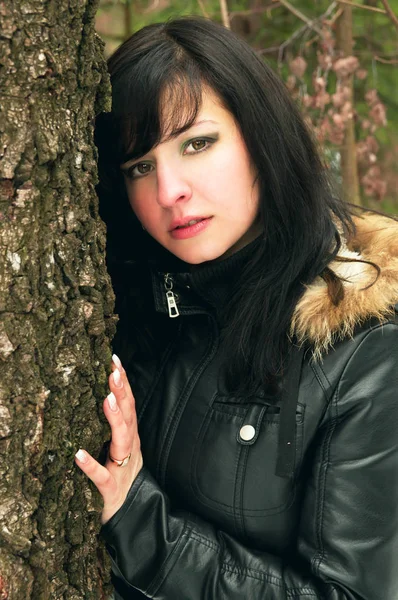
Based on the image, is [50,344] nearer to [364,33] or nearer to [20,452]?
[20,452]

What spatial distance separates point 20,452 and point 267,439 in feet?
2.26

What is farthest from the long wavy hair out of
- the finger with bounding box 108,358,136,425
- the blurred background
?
the blurred background

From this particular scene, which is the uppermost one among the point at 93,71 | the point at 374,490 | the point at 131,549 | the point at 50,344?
the point at 93,71

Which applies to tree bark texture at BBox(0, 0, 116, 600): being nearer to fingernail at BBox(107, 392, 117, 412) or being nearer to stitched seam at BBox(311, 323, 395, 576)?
fingernail at BBox(107, 392, 117, 412)

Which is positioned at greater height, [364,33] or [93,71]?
[364,33]

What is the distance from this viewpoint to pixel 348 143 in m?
4.62

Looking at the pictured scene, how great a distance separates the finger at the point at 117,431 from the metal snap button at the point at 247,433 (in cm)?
30

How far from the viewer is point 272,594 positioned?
1.97m

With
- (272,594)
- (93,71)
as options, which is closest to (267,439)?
(272,594)

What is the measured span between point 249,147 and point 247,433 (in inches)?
31.2

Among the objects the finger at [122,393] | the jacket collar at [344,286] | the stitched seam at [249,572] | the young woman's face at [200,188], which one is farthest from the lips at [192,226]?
the stitched seam at [249,572]

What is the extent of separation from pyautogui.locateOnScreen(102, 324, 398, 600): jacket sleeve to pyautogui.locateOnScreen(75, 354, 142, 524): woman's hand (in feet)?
0.10

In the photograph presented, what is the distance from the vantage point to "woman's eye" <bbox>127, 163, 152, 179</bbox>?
2194 mm

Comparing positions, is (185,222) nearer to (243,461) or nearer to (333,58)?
(243,461)
